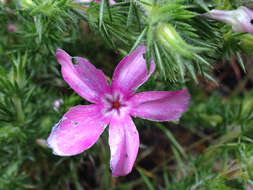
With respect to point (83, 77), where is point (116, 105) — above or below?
below

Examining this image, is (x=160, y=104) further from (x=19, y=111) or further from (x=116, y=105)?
(x=19, y=111)

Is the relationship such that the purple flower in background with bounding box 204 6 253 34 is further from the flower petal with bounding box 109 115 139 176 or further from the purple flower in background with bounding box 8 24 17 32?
the purple flower in background with bounding box 8 24 17 32

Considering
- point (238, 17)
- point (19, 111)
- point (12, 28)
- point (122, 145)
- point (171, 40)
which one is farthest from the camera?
point (12, 28)

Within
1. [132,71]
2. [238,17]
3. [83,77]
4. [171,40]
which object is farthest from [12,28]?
[238,17]

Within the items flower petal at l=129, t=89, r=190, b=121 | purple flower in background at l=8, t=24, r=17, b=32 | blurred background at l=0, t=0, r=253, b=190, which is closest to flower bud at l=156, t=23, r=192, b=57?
blurred background at l=0, t=0, r=253, b=190

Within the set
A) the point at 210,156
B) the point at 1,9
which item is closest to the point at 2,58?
the point at 1,9

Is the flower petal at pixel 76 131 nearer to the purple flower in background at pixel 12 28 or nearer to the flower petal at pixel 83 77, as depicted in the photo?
the flower petal at pixel 83 77
